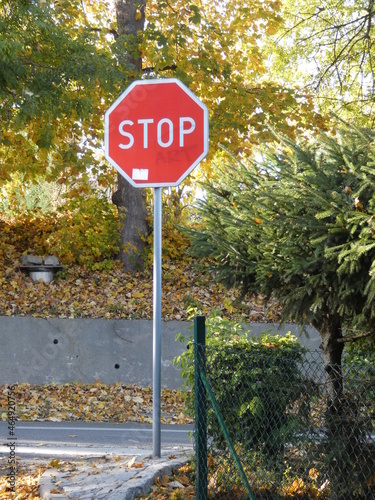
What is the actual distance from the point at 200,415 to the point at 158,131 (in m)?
2.26

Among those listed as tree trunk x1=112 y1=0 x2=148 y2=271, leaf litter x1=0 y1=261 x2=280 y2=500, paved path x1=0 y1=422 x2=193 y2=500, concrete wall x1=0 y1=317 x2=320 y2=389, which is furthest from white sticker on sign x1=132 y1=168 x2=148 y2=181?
tree trunk x1=112 y1=0 x2=148 y2=271

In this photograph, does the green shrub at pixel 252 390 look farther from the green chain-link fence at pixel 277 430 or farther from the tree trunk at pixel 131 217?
the tree trunk at pixel 131 217

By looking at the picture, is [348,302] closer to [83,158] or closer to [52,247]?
[83,158]

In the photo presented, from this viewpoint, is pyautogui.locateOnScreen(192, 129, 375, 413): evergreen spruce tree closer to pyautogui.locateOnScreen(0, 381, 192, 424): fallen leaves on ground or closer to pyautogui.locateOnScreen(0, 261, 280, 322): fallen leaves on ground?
pyautogui.locateOnScreen(0, 381, 192, 424): fallen leaves on ground

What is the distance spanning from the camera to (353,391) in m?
4.25

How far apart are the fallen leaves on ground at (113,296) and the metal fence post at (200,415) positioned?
7469mm

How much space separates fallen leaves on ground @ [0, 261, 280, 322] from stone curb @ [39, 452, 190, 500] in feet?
23.0

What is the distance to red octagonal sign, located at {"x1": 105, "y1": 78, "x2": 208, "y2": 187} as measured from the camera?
5.79 meters

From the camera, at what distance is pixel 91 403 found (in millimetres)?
10867

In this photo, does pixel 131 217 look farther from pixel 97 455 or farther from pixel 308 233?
pixel 308 233

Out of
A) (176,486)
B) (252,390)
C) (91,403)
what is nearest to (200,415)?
(252,390)

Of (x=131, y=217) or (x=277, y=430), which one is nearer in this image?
(x=277, y=430)

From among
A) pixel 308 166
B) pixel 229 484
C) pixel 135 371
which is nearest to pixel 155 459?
pixel 229 484

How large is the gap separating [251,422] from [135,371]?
7.40m
